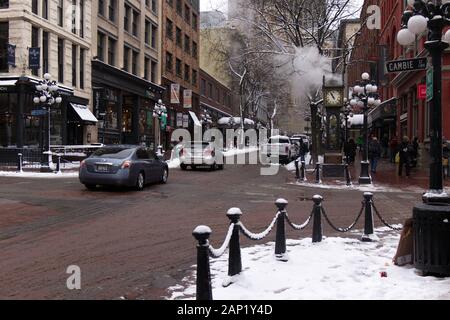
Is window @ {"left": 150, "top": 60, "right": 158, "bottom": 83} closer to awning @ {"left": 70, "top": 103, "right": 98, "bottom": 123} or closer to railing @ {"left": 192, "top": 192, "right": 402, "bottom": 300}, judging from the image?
awning @ {"left": 70, "top": 103, "right": 98, "bottom": 123}

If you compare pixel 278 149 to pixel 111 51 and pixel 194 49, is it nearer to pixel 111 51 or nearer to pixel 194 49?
pixel 111 51

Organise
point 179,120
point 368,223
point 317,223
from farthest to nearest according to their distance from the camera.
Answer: point 179,120 → point 368,223 → point 317,223

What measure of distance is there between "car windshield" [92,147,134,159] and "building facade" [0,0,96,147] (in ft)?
33.5

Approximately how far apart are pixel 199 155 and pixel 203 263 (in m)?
20.7

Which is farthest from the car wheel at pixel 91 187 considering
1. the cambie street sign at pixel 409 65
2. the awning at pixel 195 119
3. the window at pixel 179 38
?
the awning at pixel 195 119

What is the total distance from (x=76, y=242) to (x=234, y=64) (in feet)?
148

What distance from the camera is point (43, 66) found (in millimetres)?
29469

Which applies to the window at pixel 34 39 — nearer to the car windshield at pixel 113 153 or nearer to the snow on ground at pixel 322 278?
the car windshield at pixel 113 153

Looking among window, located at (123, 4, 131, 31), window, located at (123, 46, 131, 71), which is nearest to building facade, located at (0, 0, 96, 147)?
window, located at (123, 46, 131, 71)

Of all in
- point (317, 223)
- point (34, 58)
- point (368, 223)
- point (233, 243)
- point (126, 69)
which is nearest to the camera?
point (233, 243)

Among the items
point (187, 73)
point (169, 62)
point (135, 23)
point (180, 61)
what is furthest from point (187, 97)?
point (135, 23)

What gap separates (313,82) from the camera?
29.7m

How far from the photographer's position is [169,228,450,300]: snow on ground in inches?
215
